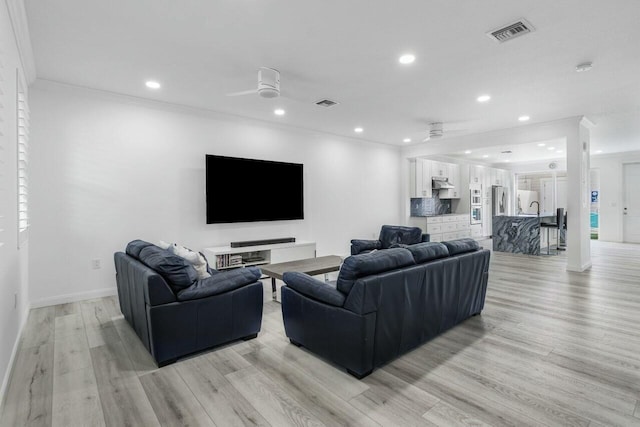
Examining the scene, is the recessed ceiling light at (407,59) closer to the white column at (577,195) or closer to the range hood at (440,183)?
the white column at (577,195)

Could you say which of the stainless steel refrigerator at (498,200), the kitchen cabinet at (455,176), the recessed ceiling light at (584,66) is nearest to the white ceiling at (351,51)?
the recessed ceiling light at (584,66)

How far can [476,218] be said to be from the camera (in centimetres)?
984

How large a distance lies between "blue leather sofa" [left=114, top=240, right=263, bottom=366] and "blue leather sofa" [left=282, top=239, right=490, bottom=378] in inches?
14.7

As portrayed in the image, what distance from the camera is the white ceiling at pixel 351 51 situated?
8.19 feet

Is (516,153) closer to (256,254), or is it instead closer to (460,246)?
(460,246)

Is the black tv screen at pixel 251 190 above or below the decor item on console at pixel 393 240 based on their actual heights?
above

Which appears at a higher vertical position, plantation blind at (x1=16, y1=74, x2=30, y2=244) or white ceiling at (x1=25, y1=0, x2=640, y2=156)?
white ceiling at (x1=25, y1=0, x2=640, y2=156)

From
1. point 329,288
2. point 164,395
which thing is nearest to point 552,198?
point 329,288

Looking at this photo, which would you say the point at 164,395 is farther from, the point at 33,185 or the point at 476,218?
the point at 476,218

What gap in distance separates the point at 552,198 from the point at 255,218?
1089cm

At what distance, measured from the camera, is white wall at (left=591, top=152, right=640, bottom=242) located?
9344 millimetres

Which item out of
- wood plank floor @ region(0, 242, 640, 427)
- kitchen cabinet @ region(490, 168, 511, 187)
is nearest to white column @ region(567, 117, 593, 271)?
wood plank floor @ region(0, 242, 640, 427)

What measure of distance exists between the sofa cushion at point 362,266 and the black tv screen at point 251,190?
3.28 m

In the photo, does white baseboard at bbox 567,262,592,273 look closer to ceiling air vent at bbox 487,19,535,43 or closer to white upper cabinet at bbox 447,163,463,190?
white upper cabinet at bbox 447,163,463,190
